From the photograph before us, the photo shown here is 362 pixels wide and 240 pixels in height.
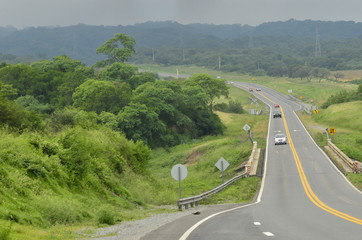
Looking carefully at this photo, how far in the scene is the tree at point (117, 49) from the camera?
12081 centimetres

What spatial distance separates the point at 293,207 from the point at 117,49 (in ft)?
325

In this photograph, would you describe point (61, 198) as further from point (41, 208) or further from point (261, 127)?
point (261, 127)

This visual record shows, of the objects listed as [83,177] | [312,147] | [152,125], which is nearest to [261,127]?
[152,125]

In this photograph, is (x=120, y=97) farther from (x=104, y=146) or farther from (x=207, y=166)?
(x=104, y=146)

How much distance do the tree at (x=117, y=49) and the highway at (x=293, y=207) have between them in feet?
140

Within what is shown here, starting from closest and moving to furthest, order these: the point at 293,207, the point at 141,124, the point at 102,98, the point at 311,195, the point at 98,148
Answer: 1. the point at 293,207
2. the point at 98,148
3. the point at 311,195
4. the point at 141,124
5. the point at 102,98

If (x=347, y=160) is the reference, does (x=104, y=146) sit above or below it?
above

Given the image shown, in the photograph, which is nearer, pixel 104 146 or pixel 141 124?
pixel 104 146

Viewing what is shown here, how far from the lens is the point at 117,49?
121562mm

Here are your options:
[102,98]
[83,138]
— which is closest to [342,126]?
[102,98]

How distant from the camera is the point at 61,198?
849 inches

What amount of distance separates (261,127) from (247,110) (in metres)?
47.4

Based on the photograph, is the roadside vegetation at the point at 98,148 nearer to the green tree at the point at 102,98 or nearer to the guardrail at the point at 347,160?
the green tree at the point at 102,98

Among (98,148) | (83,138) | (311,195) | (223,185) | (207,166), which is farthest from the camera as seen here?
(207,166)
